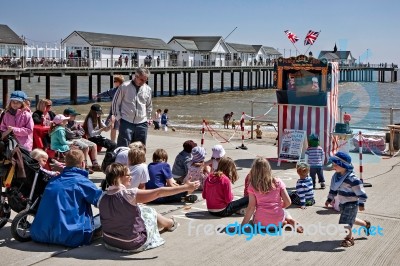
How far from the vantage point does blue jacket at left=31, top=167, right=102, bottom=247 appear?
18.4 ft

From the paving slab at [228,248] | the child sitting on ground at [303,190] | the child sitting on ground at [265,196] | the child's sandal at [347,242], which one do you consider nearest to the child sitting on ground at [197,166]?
the paving slab at [228,248]

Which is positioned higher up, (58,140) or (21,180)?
(58,140)

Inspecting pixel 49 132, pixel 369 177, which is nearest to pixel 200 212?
pixel 49 132

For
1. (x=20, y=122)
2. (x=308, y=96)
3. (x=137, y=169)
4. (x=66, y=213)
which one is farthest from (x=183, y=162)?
(x=308, y=96)

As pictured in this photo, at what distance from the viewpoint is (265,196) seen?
5973 mm

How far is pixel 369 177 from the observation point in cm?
988

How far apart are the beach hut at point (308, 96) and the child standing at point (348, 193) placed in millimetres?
5043

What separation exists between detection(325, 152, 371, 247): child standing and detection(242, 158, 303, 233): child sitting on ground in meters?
0.55

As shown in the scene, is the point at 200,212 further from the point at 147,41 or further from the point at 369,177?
the point at 147,41

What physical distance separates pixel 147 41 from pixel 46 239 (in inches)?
2437

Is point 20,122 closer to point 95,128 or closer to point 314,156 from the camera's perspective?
point 95,128

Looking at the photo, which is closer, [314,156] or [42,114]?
A: [314,156]

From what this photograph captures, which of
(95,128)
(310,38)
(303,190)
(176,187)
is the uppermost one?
(310,38)

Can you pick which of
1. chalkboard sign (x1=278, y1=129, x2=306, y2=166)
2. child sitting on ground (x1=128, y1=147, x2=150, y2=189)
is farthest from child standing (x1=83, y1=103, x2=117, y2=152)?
chalkboard sign (x1=278, y1=129, x2=306, y2=166)
